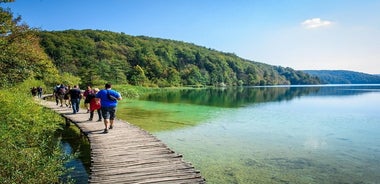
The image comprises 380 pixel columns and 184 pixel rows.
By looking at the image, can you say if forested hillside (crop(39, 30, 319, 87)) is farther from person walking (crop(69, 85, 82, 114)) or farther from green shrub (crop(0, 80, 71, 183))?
green shrub (crop(0, 80, 71, 183))

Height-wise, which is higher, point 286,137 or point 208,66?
point 208,66

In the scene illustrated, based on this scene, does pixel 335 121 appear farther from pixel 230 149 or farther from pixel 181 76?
pixel 181 76

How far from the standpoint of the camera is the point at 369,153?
1343 cm

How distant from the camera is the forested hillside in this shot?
7906 cm

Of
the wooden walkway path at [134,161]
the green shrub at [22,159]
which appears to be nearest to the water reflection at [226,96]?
the wooden walkway path at [134,161]

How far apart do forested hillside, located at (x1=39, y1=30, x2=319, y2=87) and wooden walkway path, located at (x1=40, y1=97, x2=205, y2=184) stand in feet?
163

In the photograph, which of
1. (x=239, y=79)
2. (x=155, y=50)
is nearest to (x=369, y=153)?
(x=155, y=50)

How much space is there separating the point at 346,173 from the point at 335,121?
48.1ft

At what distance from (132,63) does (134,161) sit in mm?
113230

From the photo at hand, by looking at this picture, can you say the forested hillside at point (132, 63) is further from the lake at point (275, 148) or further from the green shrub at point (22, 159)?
the green shrub at point (22, 159)

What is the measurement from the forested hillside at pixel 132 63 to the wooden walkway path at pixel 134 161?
163 ft

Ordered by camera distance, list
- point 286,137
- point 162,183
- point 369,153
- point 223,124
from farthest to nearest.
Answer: point 223,124, point 286,137, point 369,153, point 162,183

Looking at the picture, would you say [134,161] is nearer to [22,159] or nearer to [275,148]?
[22,159]

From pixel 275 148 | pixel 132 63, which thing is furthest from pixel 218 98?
pixel 132 63
